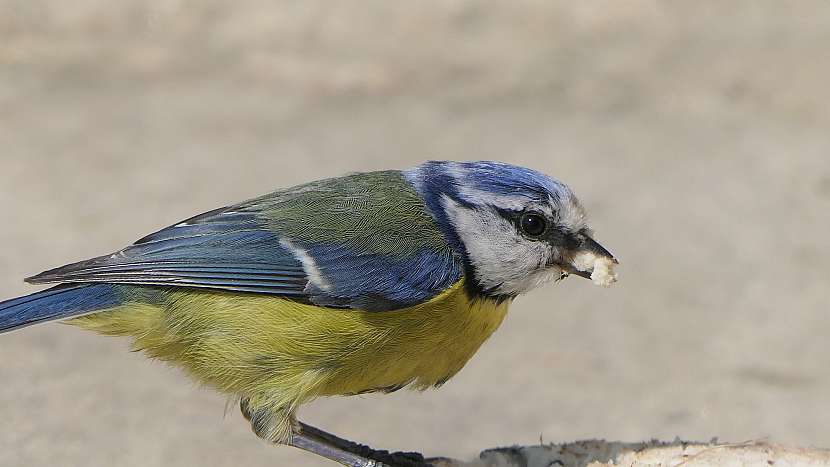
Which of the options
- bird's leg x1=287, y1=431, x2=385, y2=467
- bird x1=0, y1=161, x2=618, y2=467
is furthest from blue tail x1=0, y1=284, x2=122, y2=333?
bird's leg x1=287, y1=431, x2=385, y2=467

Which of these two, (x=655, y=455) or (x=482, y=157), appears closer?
(x=655, y=455)

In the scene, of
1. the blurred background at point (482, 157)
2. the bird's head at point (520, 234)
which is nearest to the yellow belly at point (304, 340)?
the bird's head at point (520, 234)

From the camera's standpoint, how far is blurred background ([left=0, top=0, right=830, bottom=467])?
5852 millimetres

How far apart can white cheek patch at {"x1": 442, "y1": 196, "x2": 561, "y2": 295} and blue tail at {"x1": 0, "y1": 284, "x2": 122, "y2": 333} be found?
3.88 ft

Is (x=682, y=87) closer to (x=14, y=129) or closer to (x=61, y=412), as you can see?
(x=14, y=129)

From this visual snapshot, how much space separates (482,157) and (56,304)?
437 centimetres

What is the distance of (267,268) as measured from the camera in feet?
13.3

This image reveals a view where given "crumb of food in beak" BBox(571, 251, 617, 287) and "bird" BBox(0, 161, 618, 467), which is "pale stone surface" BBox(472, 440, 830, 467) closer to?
"bird" BBox(0, 161, 618, 467)

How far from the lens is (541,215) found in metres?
Answer: 4.07

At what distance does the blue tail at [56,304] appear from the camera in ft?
13.3

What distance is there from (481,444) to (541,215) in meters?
1.86

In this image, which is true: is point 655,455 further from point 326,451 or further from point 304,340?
point 304,340

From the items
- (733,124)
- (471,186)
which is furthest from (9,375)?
(733,124)

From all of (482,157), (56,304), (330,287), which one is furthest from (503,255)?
(482,157)
